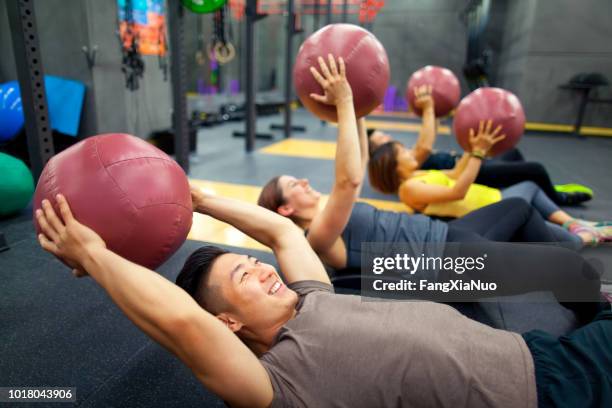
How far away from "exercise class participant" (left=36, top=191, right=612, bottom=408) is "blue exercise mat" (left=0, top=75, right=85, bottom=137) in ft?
11.0

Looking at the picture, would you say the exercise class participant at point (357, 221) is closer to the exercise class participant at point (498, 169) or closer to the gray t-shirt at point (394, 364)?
the gray t-shirt at point (394, 364)

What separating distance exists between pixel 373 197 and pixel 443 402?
292cm

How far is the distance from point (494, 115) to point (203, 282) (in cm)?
223

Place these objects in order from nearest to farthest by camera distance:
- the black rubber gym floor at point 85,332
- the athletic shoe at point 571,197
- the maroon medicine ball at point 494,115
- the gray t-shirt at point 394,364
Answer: the gray t-shirt at point 394,364 → the black rubber gym floor at point 85,332 → the maroon medicine ball at point 494,115 → the athletic shoe at point 571,197

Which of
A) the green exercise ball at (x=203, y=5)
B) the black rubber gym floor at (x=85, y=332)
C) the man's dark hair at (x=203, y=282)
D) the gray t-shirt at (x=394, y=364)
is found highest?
the green exercise ball at (x=203, y=5)

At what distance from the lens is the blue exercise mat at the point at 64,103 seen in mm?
3859

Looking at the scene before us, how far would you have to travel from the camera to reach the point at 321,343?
1045 millimetres

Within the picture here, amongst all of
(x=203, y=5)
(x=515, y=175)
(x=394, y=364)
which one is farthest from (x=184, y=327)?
(x=203, y=5)

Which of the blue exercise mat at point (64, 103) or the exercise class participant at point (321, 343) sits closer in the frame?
the exercise class participant at point (321, 343)

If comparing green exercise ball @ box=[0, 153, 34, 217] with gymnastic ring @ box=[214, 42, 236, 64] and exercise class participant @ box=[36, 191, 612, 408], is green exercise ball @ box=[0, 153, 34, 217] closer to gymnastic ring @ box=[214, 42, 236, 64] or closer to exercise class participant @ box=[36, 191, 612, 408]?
exercise class participant @ box=[36, 191, 612, 408]

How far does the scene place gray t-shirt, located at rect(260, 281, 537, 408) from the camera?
3.23 feet

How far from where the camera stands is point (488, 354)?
3.46 feet

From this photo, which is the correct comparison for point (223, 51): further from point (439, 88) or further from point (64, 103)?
point (439, 88)
